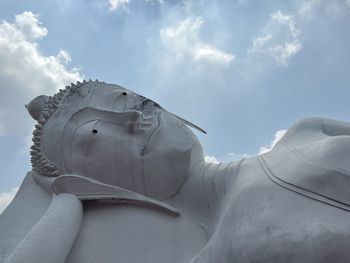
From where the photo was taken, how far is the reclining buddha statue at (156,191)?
3.13 metres

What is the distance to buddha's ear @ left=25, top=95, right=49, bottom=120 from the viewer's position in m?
4.84

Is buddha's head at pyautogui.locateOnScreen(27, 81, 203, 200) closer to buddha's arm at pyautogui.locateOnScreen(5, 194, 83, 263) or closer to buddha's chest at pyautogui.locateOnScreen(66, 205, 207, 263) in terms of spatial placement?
buddha's chest at pyautogui.locateOnScreen(66, 205, 207, 263)

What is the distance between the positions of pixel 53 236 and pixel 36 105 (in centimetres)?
161

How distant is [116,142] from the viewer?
4.24 metres

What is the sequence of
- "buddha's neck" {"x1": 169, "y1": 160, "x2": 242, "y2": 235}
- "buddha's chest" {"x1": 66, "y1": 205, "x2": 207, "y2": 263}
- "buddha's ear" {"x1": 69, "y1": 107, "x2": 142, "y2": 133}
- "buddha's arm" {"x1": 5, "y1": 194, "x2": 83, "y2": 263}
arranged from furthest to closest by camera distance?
"buddha's ear" {"x1": 69, "y1": 107, "x2": 142, "y2": 133} < "buddha's neck" {"x1": 169, "y1": 160, "x2": 242, "y2": 235} < "buddha's chest" {"x1": 66, "y1": 205, "x2": 207, "y2": 263} < "buddha's arm" {"x1": 5, "y1": 194, "x2": 83, "y2": 263}

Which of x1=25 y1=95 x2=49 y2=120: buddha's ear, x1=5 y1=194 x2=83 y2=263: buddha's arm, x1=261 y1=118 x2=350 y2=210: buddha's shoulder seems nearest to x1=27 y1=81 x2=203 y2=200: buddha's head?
x1=25 y1=95 x2=49 y2=120: buddha's ear

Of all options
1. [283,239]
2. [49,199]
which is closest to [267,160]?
[283,239]

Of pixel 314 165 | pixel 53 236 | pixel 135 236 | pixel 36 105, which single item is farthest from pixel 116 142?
pixel 314 165

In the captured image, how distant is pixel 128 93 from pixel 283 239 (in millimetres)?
Result: 2157

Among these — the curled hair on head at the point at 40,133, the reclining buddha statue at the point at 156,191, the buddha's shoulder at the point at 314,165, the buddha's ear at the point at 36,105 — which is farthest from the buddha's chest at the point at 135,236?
the buddha's ear at the point at 36,105

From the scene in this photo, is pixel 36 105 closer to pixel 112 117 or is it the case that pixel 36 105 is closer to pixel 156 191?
pixel 112 117

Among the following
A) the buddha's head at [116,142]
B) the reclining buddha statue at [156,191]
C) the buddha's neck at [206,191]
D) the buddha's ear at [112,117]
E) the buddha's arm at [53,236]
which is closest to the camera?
the reclining buddha statue at [156,191]

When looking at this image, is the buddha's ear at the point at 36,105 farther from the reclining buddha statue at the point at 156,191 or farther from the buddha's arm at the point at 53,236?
the buddha's arm at the point at 53,236

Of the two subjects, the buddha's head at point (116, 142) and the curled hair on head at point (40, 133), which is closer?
the buddha's head at point (116, 142)
